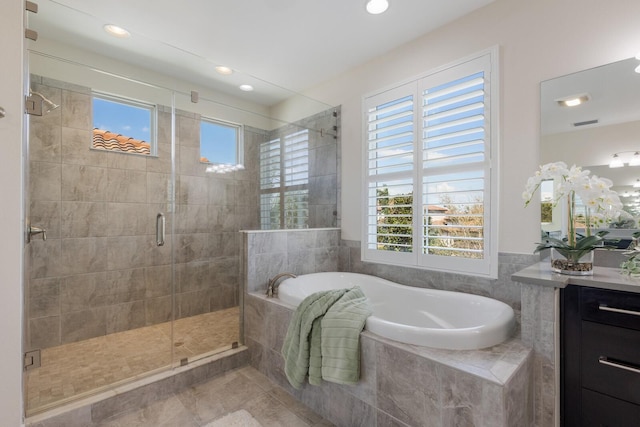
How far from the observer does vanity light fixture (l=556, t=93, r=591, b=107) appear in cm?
180

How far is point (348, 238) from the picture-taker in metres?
3.09

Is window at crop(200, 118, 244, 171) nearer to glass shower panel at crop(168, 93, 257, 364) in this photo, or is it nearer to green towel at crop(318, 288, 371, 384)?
glass shower panel at crop(168, 93, 257, 364)

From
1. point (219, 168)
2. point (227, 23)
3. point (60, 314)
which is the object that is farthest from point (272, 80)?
point (60, 314)

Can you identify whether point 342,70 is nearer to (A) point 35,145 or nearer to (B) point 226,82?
(B) point 226,82

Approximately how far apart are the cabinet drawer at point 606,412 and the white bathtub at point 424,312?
1.28 ft

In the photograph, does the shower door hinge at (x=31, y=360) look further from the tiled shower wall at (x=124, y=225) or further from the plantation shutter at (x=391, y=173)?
the plantation shutter at (x=391, y=173)

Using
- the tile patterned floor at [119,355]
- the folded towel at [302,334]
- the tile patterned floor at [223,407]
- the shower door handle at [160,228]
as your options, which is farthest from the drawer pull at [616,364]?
the shower door handle at [160,228]

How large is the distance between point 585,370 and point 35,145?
3.49 metres

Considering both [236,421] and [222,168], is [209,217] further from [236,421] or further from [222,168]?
[236,421]

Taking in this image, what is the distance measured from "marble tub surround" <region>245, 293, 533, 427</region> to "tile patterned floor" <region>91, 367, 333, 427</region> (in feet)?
0.58

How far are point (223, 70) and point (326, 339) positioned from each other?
269cm

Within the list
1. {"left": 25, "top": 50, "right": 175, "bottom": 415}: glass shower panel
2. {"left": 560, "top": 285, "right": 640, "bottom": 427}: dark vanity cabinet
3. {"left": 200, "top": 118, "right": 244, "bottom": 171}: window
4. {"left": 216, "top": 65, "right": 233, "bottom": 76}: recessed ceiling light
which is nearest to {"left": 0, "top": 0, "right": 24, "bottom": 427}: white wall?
{"left": 25, "top": 50, "right": 175, "bottom": 415}: glass shower panel

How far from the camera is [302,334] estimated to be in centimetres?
178

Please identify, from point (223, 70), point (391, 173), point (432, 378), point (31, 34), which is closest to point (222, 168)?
point (223, 70)
